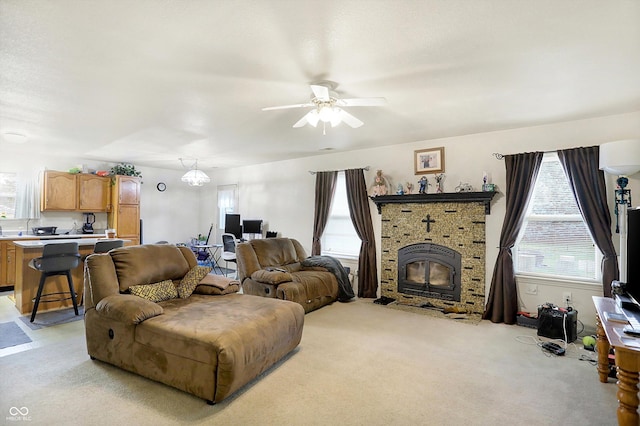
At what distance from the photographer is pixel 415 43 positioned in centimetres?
221

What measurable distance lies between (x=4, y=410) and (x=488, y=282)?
16.4 feet

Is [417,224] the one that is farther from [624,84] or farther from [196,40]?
[196,40]

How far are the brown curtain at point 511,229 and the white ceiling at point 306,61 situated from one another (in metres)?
0.50

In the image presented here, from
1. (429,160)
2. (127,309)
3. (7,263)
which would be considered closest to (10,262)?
(7,263)

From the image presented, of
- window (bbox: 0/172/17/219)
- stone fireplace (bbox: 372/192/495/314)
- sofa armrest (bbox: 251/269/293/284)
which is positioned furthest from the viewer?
window (bbox: 0/172/17/219)

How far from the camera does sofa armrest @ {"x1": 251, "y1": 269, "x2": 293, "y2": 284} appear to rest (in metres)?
4.29

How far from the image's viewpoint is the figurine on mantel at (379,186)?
532 cm

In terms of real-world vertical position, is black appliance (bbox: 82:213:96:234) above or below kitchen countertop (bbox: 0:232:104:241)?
above

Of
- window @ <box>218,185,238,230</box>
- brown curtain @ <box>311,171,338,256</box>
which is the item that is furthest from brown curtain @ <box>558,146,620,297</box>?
window @ <box>218,185,238,230</box>

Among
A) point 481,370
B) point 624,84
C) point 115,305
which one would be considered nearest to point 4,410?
point 115,305

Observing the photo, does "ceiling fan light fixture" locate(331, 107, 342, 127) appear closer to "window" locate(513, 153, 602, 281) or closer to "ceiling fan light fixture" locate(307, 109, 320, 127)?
"ceiling fan light fixture" locate(307, 109, 320, 127)

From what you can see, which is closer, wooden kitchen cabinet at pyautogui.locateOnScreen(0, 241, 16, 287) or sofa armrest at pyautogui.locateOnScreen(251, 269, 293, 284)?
sofa armrest at pyautogui.locateOnScreen(251, 269, 293, 284)

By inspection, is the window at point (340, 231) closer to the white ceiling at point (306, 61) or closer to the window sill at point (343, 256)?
the window sill at point (343, 256)

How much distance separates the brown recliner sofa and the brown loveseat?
3.23 feet
